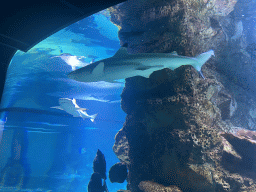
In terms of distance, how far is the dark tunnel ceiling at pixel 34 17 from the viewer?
10.2ft

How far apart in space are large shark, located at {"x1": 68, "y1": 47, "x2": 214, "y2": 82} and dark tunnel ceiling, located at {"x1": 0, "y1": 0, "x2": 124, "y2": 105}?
1.03 meters

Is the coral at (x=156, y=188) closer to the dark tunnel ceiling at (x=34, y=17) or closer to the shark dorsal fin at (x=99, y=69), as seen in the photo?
the shark dorsal fin at (x=99, y=69)

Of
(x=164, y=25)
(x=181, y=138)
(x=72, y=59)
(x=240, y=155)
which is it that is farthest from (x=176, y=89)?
(x=72, y=59)

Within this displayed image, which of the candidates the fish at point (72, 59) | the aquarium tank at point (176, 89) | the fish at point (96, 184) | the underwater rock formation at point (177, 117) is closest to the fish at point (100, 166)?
the aquarium tank at point (176, 89)

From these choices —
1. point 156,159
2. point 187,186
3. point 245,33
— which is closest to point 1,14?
point 156,159

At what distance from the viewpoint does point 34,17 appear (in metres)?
3.42

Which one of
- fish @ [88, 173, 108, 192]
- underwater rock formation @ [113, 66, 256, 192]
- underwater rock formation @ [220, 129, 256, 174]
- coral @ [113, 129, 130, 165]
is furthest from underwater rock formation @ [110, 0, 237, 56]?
fish @ [88, 173, 108, 192]

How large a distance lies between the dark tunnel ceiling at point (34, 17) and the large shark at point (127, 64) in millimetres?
1026

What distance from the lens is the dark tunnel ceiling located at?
3.10 m

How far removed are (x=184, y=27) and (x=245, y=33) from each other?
385 inches

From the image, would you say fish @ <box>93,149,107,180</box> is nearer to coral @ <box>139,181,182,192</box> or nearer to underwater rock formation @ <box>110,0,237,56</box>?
coral @ <box>139,181,182,192</box>

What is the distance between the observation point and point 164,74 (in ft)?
20.6

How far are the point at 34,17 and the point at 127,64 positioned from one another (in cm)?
218

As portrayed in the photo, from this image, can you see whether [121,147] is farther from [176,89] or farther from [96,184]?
[176,89]
